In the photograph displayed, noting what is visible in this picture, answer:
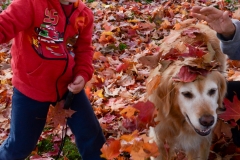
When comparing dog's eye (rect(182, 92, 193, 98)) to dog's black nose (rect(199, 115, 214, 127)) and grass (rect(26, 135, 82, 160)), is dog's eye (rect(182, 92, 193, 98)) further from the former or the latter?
grass (rect(26, 135, 82, 160))

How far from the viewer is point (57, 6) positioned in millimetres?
2248

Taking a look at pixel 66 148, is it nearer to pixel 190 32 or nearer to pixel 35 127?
pixel 35 127

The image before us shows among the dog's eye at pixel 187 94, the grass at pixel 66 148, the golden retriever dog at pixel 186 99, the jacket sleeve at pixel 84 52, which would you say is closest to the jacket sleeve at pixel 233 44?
the golden retriever dog at pixel 186 99

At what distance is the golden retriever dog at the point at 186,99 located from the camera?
2.34 metres

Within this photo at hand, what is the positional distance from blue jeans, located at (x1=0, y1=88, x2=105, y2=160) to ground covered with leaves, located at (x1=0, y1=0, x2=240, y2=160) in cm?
12

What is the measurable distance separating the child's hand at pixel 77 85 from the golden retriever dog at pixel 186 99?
1.79ft

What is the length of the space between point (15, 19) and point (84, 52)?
0.66 m

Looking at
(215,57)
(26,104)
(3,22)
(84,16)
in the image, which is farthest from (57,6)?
(215,57)

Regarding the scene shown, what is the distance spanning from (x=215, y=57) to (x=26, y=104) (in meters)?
1.85

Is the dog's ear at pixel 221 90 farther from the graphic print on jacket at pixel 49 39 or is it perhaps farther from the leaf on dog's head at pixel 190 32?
the graphic print on jacket at pixel 49 39

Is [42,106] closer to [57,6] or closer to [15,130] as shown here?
[15,130]

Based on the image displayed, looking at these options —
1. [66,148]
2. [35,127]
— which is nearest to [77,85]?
[35,127]

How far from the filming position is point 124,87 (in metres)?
4.00

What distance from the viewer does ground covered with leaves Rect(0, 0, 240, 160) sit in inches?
91.4
